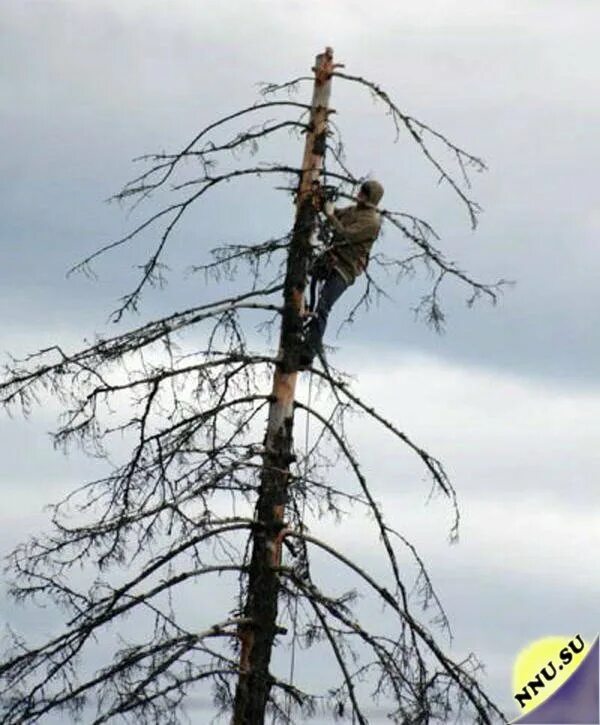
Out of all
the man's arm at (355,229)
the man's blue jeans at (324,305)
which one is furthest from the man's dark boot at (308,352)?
the man's arm at (355,229)

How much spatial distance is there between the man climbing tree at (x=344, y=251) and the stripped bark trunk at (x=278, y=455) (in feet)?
0.40

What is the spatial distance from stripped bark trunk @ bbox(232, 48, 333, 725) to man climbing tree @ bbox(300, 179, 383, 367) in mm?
123

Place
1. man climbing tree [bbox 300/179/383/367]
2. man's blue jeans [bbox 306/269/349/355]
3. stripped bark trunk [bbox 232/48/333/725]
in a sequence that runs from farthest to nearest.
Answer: man's blue jeans [bbox 306/269/349/355] → man climbing tree [bbox 300/179/383/367] → stripped bark trunk [bbox 232/48/333/725]

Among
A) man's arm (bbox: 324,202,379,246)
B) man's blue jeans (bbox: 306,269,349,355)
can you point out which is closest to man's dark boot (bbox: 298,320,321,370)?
man's blue jeans (bbox: 306,269,349,355)

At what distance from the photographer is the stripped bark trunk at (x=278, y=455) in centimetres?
3014

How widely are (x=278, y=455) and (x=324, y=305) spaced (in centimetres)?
137

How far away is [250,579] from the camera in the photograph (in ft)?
99.9

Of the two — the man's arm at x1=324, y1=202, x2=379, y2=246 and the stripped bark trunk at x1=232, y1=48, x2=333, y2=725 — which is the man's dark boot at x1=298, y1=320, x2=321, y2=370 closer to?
the stripped bark trunk at x1=232, y1=48, x2=333, y2=725

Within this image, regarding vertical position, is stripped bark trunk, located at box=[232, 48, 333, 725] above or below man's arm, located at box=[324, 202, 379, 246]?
below

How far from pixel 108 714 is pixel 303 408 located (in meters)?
3.03

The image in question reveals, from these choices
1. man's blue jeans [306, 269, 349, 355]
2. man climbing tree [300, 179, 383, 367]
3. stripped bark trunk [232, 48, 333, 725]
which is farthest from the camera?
man's blue jeans [306, 269, 349, 355]

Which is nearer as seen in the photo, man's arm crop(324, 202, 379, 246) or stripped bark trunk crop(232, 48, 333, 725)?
stripped bark trunk crop(232, 48, 333, 725)

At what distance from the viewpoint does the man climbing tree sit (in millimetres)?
30750

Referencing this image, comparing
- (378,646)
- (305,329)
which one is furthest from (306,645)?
(305,329)
